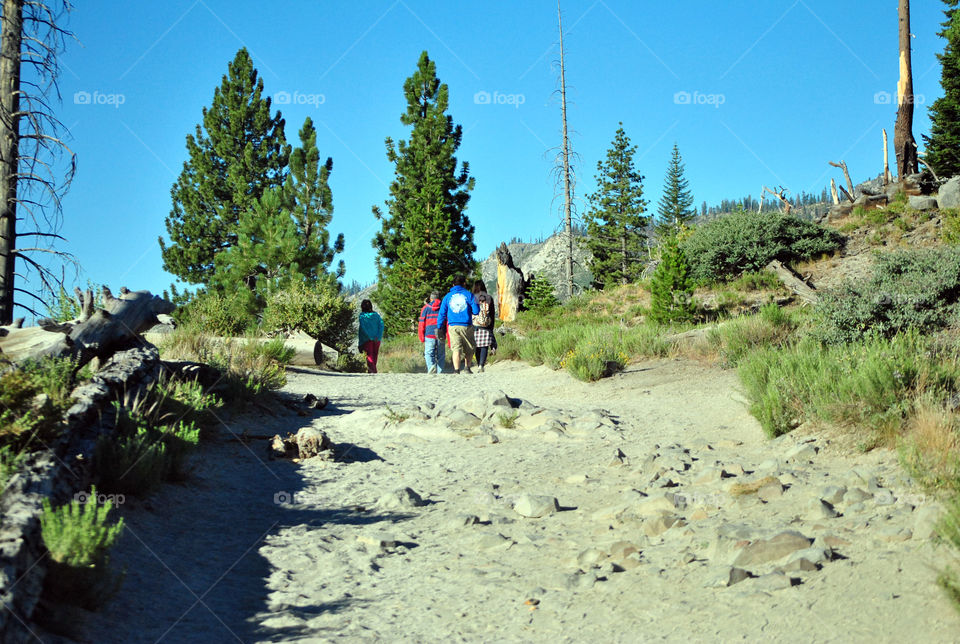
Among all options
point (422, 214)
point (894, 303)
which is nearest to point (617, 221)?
point (422, 214)

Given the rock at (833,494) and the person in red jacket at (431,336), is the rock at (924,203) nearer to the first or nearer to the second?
the person in red jacket at (431,336)

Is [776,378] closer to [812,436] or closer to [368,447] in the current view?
[812,436]

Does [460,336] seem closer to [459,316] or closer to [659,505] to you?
[459,316]

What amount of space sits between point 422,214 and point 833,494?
1215 inches

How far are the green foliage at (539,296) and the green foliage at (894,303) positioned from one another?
673 inches

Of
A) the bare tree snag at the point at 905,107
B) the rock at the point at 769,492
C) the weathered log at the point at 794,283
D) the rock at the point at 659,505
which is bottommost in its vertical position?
the rock at the point at 659,505

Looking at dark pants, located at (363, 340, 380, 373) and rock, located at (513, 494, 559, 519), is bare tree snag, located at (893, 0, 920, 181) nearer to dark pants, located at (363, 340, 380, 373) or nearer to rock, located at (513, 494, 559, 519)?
dark pants, located at (363, 340, 380, 373)

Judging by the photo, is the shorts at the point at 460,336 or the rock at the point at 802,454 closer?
the rock at the point at 802,454

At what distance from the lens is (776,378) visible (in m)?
7.45

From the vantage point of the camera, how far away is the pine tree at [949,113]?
1182 inches

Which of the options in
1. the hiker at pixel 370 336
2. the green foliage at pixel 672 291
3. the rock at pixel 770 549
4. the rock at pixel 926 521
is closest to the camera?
the rock at pixel 926 521

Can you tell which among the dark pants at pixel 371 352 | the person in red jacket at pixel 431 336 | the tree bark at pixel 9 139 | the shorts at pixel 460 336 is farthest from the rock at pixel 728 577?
the dark pants at pixel 371 352

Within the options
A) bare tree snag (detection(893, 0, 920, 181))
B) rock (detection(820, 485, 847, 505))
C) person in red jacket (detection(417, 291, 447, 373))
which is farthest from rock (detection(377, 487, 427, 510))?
bare tree snag (detection(893, 0, 920, 181))

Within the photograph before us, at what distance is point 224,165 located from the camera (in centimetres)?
3566
